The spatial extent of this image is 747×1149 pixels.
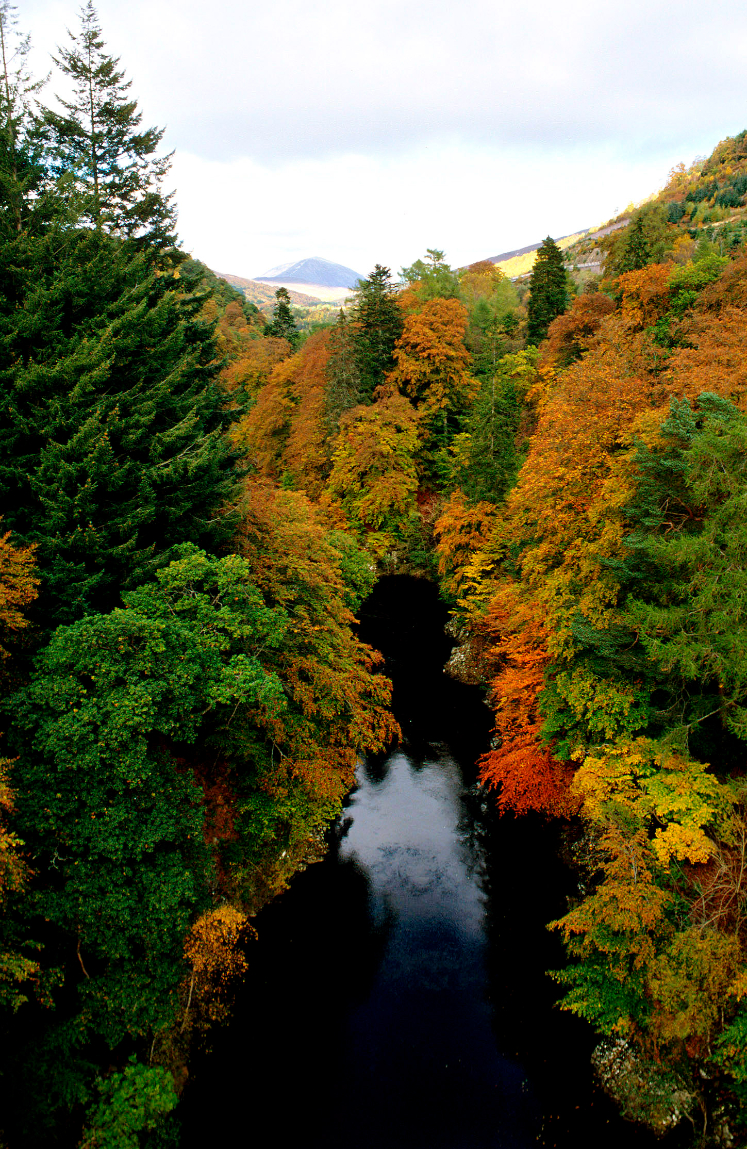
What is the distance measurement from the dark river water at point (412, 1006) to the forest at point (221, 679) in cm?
86

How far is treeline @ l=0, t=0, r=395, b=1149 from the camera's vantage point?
9227mm

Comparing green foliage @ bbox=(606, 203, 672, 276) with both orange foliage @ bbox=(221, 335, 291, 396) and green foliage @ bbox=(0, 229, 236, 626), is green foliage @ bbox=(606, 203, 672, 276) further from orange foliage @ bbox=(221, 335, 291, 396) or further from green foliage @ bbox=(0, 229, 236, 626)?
orange foliage @ bbox=(221, 335, 291, 396)

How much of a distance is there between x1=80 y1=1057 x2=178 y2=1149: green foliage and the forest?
5cm

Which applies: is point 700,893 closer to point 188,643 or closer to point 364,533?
point 188,643

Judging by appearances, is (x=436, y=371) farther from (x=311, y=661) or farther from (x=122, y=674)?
(x=122, y=674)

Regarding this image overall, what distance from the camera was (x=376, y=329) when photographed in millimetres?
40156

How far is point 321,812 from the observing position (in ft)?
47.1

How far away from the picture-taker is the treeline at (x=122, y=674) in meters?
9.23

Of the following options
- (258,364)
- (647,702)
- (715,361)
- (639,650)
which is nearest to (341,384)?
(258,364)

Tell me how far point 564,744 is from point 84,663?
38.2ft

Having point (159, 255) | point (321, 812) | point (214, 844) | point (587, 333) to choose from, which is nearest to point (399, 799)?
point (321, 812)

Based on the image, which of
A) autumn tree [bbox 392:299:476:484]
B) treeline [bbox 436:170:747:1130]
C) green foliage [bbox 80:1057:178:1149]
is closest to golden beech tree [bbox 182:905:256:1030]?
green foliage [bbox 80:1057:178:1149]

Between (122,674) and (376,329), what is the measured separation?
36.2 m

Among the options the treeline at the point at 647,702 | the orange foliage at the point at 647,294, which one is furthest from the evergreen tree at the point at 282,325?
the treeline at the point at 647,702
